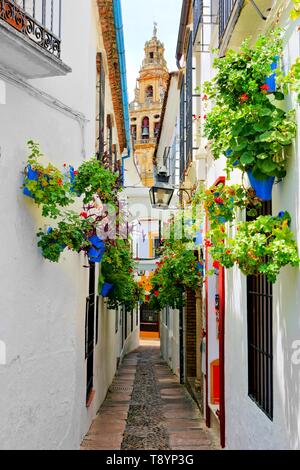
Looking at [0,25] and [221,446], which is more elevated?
[0,25]

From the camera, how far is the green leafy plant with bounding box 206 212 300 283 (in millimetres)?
3426

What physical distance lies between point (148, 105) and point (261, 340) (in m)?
41.7

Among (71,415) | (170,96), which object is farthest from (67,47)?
(170,96)

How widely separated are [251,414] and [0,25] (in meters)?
4.10

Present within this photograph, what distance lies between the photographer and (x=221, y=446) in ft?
23.0

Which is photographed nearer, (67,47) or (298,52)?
(298,52)

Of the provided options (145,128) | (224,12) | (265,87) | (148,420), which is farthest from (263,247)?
(145,128)

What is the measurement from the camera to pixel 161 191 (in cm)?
944

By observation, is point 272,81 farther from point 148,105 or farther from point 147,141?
point 148,105

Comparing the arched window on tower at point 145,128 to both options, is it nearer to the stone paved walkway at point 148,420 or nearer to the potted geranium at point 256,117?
the stone paved walkway at point 148,420

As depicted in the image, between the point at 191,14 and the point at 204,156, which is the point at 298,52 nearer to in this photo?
the point at 204,156

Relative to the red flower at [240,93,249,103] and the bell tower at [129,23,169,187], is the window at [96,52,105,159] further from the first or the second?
the bell tower at [129,23,169,187]

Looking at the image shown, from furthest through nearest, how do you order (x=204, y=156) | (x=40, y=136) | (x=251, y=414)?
(x=204, y=156)
(x=40, y=136)
(x=251, y=414)
